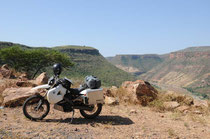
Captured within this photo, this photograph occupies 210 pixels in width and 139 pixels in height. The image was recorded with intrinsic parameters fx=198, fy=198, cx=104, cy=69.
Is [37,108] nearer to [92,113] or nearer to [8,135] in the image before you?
[8,135]

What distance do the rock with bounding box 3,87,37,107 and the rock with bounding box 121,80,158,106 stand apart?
4.31 metres

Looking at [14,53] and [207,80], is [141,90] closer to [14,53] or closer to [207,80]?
[14,53]

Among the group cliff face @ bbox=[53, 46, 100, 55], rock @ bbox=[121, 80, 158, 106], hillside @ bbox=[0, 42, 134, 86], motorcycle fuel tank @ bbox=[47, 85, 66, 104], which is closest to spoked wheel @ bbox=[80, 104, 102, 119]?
motorcycle fuel tank @ bbox=[47, 85, 66, 104]

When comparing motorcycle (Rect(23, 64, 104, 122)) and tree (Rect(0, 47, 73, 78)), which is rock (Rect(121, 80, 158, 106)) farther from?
tree (Rect(0, 47, 73, 78))

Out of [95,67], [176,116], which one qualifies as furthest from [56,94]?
[95,67]

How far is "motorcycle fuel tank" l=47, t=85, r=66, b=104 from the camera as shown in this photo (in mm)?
5836

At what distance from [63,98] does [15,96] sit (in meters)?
2.49

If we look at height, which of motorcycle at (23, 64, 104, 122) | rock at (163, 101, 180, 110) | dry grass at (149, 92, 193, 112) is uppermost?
motorcycle at (23, 64, 104, 122)

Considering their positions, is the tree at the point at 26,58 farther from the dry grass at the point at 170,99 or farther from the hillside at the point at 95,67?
the hillside at the point at 95,67

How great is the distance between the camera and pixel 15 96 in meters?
7.43

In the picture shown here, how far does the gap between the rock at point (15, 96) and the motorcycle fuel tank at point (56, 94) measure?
1997 millimetres

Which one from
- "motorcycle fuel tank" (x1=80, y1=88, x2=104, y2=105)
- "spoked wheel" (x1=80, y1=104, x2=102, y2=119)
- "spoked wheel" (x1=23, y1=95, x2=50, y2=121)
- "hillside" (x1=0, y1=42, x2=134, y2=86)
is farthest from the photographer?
"hillside" (x1=0, y1=42, x2=134, y2=86)

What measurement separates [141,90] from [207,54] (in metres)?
214

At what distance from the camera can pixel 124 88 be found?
9742mm
